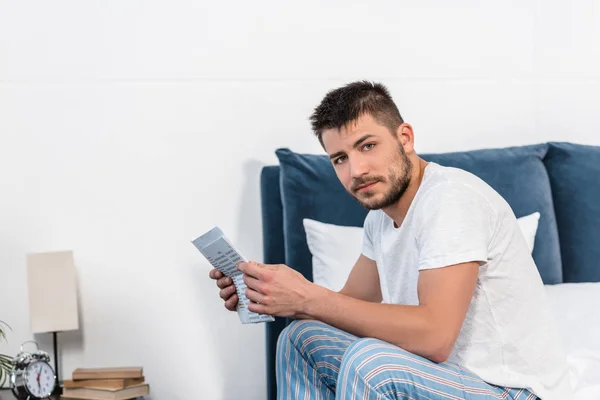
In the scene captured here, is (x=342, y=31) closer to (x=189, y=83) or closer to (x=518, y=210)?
(x=189, y=83)

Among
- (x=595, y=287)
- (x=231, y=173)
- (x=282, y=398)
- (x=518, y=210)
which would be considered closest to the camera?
(x=282, y=398)

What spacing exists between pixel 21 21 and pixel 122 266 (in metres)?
0.89

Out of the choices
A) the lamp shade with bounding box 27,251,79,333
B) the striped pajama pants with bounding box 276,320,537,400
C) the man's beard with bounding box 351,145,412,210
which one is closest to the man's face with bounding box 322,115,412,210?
the man's beard with bounding box 351,145,412,210

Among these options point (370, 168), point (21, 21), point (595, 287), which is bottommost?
point (595, 287)

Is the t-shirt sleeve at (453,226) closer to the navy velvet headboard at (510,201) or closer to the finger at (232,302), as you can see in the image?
the finger at (232,302)

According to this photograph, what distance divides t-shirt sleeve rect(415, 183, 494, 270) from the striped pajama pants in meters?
0.21

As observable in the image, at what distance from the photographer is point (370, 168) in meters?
1.93

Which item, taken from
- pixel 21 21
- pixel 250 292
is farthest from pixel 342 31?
pixel 250 292

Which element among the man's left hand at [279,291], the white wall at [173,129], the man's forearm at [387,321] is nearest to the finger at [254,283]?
the man's left hand at [279,291]

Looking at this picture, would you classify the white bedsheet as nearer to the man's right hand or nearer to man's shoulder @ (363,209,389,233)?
man's shoulder @ (363,209,389,233)

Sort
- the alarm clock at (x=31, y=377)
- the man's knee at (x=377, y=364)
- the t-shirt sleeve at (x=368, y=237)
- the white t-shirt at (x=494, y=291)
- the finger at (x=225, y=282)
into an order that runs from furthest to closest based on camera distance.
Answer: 1. the alarm clock at (x=31, y=377)
2. the t-shirt sleeve at (x=368, y=237)
3. the finger at (x=225, y=282)
4. the white t-shirt at (x=494, y=291)
5. the man's knee at (x=377, y=364)

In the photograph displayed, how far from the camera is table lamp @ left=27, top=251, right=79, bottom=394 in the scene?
261cm

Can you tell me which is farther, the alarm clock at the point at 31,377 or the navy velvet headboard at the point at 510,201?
the navy velvet headboard at the point at 510,201

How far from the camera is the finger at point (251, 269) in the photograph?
1.80 meters
